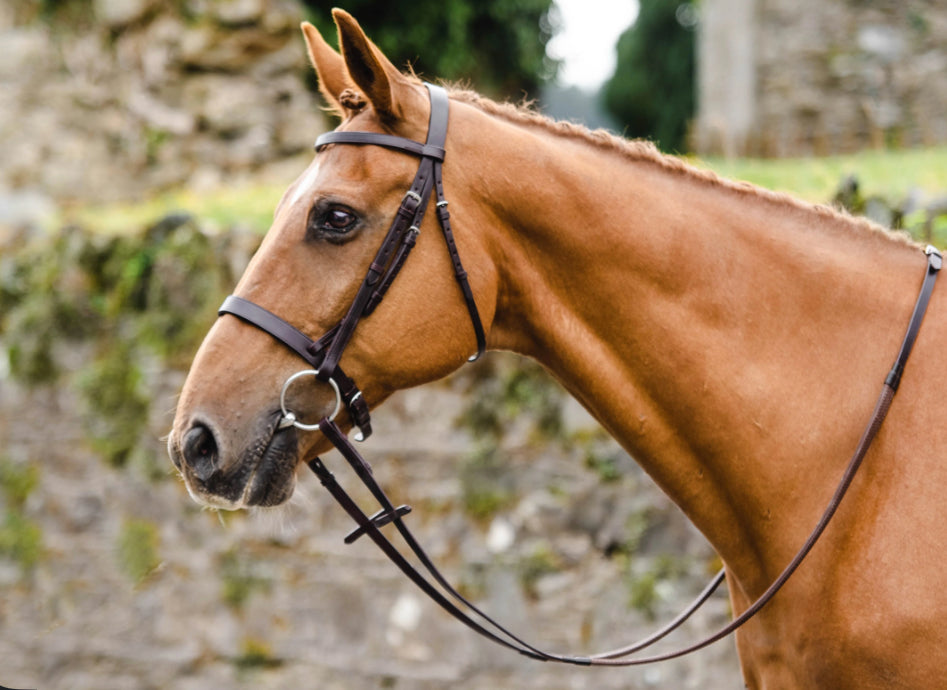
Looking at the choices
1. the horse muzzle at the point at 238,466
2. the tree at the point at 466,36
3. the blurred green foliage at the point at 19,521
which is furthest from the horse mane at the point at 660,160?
the tree at the point at 466,36

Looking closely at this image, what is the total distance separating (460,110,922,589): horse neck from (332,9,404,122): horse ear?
0.30 meters

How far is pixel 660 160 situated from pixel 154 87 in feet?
29.8

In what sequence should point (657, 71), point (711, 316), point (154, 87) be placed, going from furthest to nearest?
point (657, 71) < point (154, 87) < point (711, 316)

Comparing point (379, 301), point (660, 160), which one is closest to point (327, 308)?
point (379, 301)

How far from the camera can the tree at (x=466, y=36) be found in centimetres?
1263

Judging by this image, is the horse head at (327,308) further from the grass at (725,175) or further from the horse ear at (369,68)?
the grass at (725,175)

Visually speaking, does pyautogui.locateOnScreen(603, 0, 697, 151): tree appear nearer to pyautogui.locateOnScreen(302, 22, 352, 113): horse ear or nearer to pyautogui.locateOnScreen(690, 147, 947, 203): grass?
pyautogui.locateOnScreen(690, 147, 947, 203): grass

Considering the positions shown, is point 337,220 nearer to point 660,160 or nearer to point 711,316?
point 660,160

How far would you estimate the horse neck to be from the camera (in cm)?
198

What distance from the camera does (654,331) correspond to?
6.64 ft

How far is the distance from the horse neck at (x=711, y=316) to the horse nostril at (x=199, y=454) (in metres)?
0.84

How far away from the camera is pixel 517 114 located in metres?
2.19

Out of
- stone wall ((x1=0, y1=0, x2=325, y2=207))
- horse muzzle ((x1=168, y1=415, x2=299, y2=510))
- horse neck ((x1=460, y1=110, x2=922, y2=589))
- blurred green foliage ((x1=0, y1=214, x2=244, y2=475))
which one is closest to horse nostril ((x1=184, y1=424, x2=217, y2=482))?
horse muzzle ((x1=168, y1=415, x2=299, y2=510))

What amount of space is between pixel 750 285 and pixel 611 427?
1.68ft
